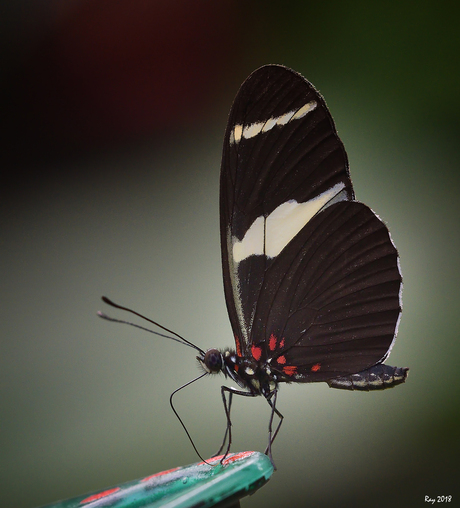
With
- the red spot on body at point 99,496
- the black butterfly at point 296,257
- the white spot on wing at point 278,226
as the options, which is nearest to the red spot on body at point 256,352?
the black butterfly at point 296,257

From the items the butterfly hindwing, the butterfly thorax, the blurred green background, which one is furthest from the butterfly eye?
the blurred green background

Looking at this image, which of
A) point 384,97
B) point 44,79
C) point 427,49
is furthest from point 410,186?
point 44,79

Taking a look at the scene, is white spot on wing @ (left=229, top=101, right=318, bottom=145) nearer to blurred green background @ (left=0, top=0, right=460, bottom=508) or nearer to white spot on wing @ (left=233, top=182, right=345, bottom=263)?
white spot on wing @ (left=233, top=182, right=345, bottom=263)

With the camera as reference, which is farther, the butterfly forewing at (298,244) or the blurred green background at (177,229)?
the blurred green background at (177,229)

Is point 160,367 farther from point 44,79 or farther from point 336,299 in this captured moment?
point 44,79

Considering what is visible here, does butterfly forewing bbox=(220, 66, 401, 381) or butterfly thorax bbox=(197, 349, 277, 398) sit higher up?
butterfly forewing bbox=(220, 66, 401, 381)

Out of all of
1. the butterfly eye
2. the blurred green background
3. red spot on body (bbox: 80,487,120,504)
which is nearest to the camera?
red spot on body (bbox: 80,487,120,504)

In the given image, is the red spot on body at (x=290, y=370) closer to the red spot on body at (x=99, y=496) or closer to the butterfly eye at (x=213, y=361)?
the butterfly eye at (x=213, y=361)
